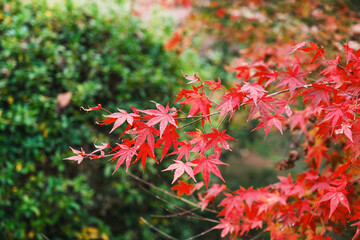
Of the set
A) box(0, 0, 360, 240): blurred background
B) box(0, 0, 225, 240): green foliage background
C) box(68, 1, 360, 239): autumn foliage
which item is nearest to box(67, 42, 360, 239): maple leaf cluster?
box(68, 1, 360, 239): autumn foliage

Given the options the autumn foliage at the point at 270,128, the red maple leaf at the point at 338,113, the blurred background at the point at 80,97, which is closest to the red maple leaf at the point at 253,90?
the autumn foliage at the point at 270,128

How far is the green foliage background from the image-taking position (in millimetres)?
2893

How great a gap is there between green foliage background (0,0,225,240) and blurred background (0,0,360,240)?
0.04 ft

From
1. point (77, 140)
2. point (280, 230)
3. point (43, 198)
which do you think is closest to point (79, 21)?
point (77, 140)

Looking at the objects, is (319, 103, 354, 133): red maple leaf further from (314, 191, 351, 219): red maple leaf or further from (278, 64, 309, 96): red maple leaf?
(314, 191, 351, 219): red maple leaf

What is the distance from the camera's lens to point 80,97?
3080 millimetres

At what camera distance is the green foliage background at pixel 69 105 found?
2.89 metres

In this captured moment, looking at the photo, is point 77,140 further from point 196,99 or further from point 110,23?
point 196,99

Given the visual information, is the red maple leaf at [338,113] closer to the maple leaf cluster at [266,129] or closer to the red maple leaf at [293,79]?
the maple leaf cluster at [266,129]

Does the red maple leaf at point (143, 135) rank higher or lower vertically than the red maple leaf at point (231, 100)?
lower

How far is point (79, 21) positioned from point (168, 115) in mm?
2571

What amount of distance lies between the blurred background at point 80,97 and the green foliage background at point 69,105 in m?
0.01

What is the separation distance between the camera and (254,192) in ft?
6.41

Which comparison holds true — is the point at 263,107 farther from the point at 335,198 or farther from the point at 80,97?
the point at 80,97
